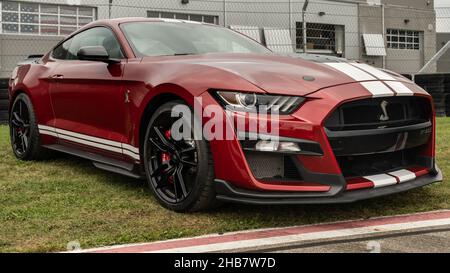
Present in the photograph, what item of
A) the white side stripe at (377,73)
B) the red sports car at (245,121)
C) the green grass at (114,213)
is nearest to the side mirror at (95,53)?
the red sports car at (245,121)

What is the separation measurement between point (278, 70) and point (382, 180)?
93 cm

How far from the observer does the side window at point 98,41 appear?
14.6ft

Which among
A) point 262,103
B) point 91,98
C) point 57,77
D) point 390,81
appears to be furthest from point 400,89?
point 57,77

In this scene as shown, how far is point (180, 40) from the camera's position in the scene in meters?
4.41

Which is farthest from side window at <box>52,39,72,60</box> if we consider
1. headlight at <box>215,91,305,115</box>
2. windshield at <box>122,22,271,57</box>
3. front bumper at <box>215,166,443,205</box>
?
front bumper at <box>215,166,443,205</box>

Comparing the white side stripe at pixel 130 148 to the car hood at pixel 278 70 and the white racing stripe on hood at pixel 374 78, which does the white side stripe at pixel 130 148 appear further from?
the white racing stripe on hood at pixel 374 78

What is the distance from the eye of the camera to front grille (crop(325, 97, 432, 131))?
327 centimetres

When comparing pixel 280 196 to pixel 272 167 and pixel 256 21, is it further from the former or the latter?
pixel 256 21

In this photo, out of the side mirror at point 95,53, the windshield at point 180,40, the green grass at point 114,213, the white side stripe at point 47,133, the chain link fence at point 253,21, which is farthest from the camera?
the chain link fence at point 253,21

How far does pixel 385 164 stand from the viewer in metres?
3.56

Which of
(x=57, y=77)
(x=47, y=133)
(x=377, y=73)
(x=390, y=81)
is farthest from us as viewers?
(x=47, y=133)

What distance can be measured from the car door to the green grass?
1.25 feet

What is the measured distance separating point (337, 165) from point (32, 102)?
3.41 metres
